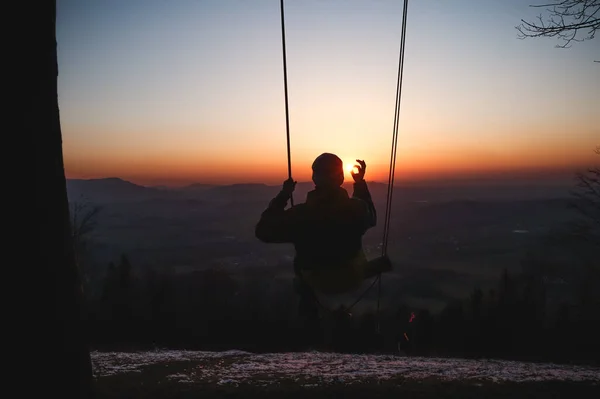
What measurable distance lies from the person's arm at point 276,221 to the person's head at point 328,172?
33cm

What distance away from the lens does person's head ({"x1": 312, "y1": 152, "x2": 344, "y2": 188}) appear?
4988 mm

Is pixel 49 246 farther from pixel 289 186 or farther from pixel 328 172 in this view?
pixel 328 172

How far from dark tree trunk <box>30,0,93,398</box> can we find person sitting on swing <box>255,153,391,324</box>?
6.27 ft

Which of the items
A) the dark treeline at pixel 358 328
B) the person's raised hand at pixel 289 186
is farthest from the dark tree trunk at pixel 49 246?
the dark treeline at pixel 358 328

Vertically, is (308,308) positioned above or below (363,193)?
below

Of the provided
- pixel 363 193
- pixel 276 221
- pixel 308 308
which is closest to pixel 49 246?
pixel 276 221

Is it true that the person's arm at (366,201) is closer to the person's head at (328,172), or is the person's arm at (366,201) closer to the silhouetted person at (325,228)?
the silhouetted person at (325,228)

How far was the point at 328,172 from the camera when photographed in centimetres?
498

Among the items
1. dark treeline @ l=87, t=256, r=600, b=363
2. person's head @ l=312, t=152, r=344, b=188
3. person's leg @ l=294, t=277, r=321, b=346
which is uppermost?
person's head @ l=312, t=152, r=344, b=188

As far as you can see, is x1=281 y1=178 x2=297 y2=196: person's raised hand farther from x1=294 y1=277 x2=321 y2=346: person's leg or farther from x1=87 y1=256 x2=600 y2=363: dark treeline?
x1=87 y1=256 x2=600 y2=363: dark treeline

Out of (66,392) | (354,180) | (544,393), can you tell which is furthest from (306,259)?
(544,393)

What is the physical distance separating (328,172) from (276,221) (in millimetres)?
701

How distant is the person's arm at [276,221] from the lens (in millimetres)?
5000

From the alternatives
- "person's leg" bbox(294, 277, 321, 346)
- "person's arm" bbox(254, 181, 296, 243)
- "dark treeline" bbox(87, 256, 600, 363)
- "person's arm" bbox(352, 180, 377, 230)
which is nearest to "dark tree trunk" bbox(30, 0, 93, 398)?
"person's arm" bbox(254, 181, 296, 243)
